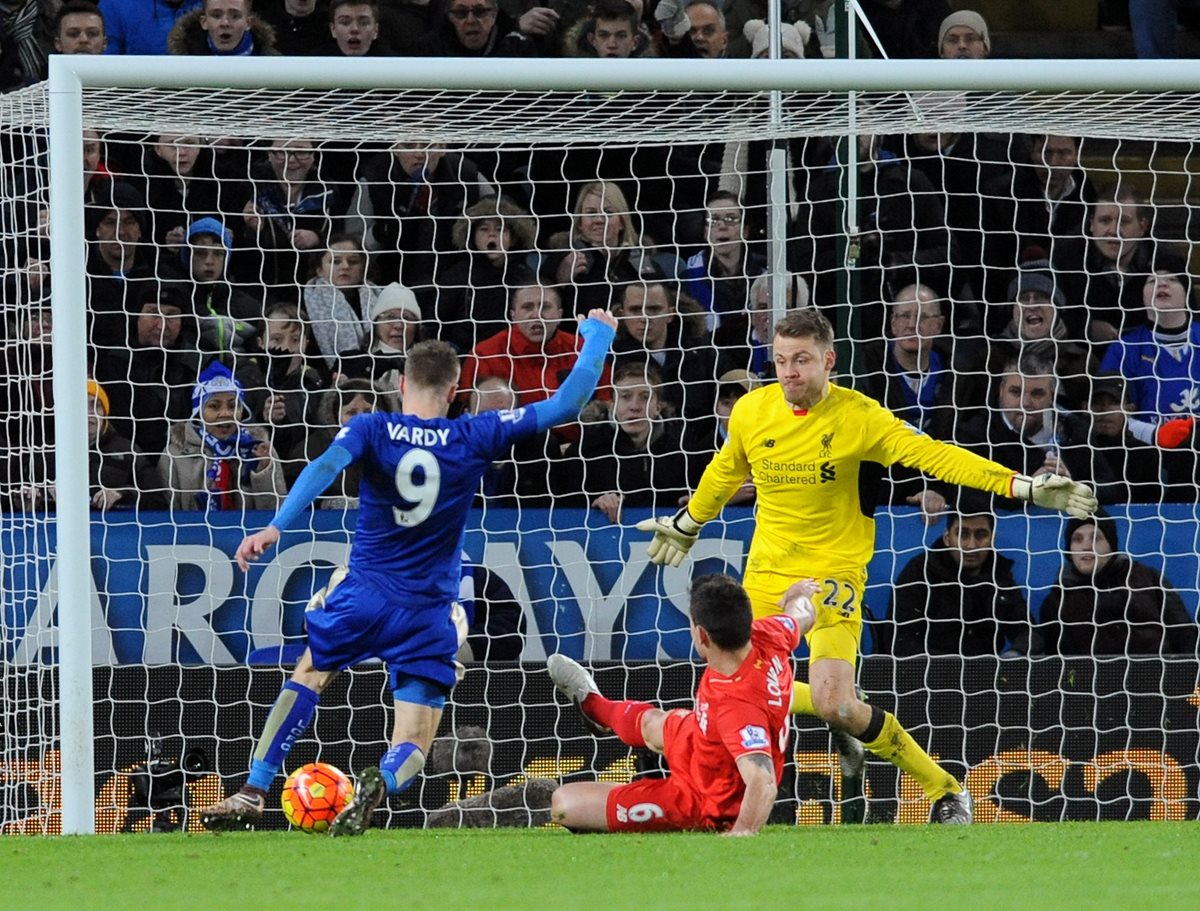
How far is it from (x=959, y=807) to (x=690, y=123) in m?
3.18

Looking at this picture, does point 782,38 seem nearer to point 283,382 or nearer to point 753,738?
point 283,382

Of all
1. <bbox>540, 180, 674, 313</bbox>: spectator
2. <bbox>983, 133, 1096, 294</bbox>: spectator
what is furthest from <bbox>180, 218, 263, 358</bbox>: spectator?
<bbox>983, 133, 1096, 294</bbox>: spectator

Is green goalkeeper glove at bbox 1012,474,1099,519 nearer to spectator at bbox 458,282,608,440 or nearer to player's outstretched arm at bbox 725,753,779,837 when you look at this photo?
player's outstretched arm at bbox 725,753,779,837

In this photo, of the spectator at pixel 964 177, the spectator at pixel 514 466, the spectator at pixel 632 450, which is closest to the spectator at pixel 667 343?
the spectator at pixel 632 450

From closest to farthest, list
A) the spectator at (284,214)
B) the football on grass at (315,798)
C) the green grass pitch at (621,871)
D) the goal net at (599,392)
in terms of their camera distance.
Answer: the green grass pitch at (621,871)
the football on grass at (315,798)
the goal net at (599,392)
the spectator at (284,214)

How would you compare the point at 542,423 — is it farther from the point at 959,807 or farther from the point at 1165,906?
the point at 1165,906

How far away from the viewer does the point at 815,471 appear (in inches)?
275

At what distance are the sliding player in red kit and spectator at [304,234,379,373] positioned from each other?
3386mm

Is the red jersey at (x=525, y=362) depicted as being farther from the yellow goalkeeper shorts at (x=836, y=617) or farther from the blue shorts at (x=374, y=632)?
the blue shorts at (x=374, y=632)

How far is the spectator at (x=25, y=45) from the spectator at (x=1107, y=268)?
5433 millimetres

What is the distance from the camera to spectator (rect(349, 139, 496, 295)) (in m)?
9.60

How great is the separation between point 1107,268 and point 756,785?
16.4 ft

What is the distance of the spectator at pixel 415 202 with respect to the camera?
960cm

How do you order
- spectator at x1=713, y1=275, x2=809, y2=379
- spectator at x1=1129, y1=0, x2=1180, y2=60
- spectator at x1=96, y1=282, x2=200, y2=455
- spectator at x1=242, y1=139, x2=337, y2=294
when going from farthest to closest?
spectator at x1=1129, y1=0, x2=1180, y2=60 → spectator at x1=242, y1=139, x2=337, y2=294 → spectator at x1=713, y1=275, x2=809, y2=379 → spectator at x1=96, y1=282, x2=200, y2=455
